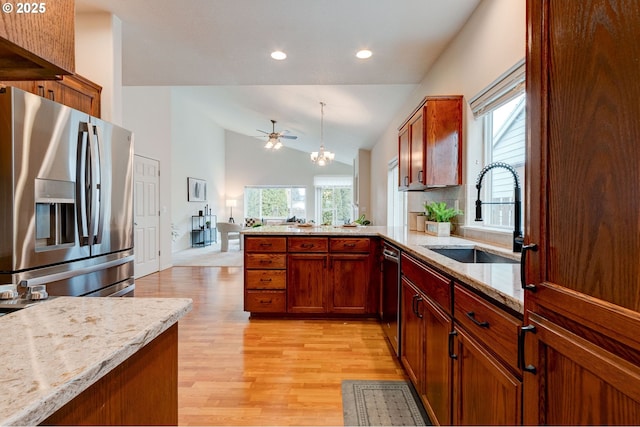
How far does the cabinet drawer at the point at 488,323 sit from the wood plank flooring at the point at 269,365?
3.21ft

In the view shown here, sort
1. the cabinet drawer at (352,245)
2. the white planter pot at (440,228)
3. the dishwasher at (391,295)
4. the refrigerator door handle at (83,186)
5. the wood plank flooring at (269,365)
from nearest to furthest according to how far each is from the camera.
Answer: the wood plank flooring at (269,365), the refrigerator door handle at (83,186), the dishwasher at (391,295), the white planter pot at (440,228), the cabinet drawer at (352,245)

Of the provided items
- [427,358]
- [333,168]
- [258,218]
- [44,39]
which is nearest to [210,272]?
[427,358]

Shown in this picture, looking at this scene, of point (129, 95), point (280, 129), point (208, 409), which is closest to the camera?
point (208, 409)

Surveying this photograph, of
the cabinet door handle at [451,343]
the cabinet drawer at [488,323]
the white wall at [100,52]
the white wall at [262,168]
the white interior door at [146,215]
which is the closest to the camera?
the cabinet drawer at [488,323]

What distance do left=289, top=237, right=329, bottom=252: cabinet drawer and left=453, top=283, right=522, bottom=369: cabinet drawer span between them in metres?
2.01

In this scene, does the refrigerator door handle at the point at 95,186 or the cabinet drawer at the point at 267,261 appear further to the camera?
the cabinet drawer at the point at 267,261

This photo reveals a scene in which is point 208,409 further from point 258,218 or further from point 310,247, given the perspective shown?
point 258,218

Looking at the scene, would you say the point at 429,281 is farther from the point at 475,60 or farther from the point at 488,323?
the point at 475,60

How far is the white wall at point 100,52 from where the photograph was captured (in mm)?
2656

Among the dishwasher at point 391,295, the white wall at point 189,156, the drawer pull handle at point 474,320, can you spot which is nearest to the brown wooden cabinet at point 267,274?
the dishwasher at point 391,295

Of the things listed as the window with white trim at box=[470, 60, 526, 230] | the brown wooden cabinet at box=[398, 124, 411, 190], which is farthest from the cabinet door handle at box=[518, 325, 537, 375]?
the brown wooden cabinet at box=[398, 124, 411, 190]

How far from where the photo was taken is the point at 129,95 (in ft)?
17.6

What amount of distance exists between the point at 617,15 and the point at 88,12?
334cm

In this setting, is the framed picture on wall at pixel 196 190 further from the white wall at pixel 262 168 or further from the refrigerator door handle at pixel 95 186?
the refrigerator door handle at pixel 95 186
